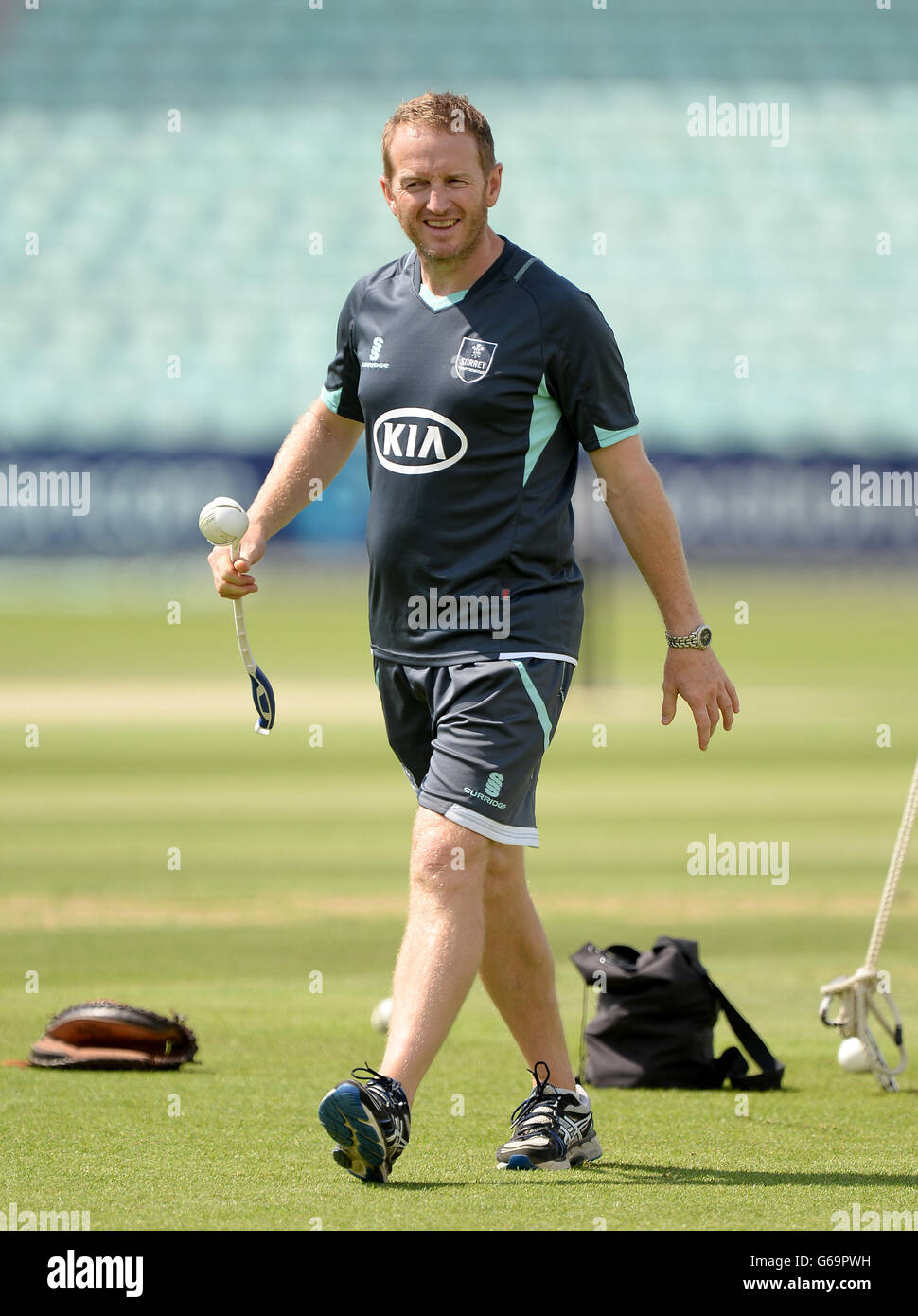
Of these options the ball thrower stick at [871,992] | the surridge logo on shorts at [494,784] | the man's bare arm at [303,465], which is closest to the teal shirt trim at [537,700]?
the surridge logo on shorts at [494,784]

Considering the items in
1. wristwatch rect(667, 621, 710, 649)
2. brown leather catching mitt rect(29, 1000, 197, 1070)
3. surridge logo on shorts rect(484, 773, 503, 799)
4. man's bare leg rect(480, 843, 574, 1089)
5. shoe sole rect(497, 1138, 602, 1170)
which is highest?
wristwatch rect(667, 621, 710, 649)

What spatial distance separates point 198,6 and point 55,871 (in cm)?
4679

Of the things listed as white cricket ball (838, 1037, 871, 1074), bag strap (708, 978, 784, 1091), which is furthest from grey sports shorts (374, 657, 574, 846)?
white cricket ball (838, 1037, 871, 1074)

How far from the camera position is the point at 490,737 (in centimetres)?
488

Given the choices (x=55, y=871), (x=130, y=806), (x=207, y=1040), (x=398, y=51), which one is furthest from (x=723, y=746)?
(x=398, y=51)

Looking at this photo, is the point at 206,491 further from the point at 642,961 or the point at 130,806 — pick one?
the point at 642,961

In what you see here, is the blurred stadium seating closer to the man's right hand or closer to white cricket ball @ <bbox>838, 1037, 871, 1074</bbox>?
white cricket ball @ <bbox>838, 1037, 871, 1074</bbox>

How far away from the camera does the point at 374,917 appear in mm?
10445

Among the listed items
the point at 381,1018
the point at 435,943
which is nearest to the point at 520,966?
the point at 435,943

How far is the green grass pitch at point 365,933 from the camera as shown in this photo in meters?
4.81

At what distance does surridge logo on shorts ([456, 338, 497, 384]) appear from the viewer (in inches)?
196

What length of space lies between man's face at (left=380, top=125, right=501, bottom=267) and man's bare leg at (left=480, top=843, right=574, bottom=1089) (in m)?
1.52

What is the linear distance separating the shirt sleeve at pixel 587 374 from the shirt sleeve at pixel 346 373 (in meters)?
0.62

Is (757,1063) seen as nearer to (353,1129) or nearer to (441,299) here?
(353,1129)
